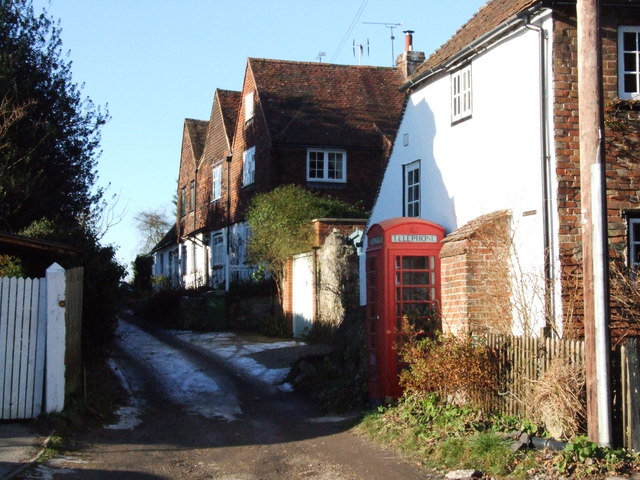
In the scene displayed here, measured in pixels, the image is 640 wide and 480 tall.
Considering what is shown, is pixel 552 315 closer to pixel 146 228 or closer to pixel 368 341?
pixel 368 341

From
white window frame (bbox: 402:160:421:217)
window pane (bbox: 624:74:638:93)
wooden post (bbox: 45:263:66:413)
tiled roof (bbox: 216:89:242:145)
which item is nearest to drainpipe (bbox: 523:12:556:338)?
window pane (bbox: 624:74:638:93)

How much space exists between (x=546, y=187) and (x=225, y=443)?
580 cm

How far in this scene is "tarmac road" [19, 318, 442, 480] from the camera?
949 cm

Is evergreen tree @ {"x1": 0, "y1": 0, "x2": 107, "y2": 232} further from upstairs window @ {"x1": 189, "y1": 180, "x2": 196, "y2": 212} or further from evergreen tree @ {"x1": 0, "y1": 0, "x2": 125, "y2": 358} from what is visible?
upstairs window @ {"x1": 189, "y1": 180, "x2": 196, "y2": 212}

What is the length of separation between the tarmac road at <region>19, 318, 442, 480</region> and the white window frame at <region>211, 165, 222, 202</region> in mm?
19034

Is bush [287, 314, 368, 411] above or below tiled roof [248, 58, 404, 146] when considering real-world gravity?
below

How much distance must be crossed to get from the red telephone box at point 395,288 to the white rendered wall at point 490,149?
1290mm

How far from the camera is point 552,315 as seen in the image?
38.5ft

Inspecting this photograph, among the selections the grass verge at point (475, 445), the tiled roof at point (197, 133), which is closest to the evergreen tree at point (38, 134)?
the grass verge at point (475, 445)

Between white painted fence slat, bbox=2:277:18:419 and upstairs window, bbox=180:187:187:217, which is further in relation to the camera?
upstairs window, bbox=180:187:187:217

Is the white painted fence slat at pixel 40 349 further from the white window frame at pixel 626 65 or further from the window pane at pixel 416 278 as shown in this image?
the white window frame at pixel 626 65

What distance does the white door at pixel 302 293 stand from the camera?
72.7ft

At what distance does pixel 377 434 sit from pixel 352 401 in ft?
7.78

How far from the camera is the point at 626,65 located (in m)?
12.5
